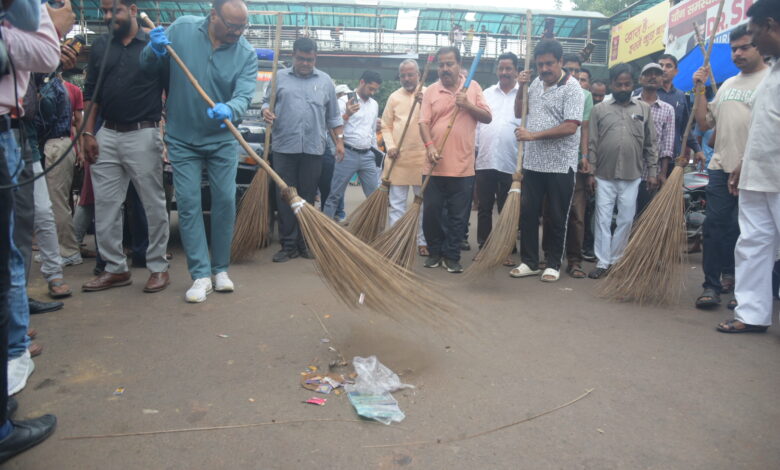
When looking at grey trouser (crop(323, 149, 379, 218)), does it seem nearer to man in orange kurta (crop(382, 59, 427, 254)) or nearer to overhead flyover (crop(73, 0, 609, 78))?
man in orange kurta (crop(382, 59, 427, 254))

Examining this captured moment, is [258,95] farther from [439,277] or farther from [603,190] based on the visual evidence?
[603,190]

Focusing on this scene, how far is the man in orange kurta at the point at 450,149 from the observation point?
4449mm

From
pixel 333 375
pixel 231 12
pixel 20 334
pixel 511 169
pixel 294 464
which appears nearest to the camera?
pixel 294 464

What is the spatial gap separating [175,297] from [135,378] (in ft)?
4.10

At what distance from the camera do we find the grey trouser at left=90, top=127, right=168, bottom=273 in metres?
3.53

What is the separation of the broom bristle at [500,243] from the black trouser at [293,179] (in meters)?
1.64

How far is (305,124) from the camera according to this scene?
4.67 metres

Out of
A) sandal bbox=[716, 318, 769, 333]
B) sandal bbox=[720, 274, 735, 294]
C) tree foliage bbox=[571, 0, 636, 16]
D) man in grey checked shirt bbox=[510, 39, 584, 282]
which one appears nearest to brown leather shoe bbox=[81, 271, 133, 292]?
A: man in grey checked shirt bbox=[510, 39, 584, 282]

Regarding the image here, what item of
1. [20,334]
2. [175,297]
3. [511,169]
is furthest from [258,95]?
[20,334]

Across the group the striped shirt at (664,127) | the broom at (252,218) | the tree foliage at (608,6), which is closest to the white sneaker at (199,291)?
the broom at (252,218)

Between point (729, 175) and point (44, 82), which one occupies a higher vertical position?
point (44, 82)

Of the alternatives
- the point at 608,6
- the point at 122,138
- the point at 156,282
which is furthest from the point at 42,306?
the point at 608,6

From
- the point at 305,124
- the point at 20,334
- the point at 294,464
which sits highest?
the point at 305,124

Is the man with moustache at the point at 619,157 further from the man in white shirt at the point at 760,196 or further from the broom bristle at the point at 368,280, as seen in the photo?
the broom bristle at the point at 368,280
